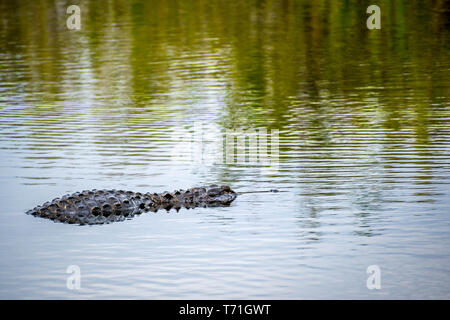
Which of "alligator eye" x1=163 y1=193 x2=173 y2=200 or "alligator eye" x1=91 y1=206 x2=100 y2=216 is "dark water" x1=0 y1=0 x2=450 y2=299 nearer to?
"alligator eye" x1=91 y1=206 x2=100 y2=216

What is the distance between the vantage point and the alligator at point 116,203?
19.9 metres

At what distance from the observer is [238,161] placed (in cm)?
2542

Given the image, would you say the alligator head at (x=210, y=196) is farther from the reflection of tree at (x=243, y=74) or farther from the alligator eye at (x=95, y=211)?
the reflection of tree at (x=243, y=74)

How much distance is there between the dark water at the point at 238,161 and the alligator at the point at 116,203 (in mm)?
300

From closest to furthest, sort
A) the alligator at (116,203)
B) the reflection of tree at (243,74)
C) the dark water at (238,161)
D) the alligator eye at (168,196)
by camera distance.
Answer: the dark water at (238,161), the alligator at (116,203), the alligator eye at (168,196), the reflection of tree at (243,74)

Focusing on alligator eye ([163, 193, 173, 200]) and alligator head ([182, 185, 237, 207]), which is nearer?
alligator eye ([163, 193, 173, 200])

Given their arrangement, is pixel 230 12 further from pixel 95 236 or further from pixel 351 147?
pixel 95 236

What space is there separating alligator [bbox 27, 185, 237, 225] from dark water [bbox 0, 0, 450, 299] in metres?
0.30

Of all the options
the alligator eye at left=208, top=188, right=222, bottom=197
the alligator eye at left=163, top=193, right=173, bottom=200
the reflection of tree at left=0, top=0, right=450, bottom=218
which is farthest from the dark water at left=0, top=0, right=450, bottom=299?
the alligator eye at left=163, top=193, right=173, bottom=200

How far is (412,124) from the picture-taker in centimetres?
2973

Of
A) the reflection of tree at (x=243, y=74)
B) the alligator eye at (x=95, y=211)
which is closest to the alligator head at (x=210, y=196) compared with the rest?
the alligator eye at (x=95, y=211)

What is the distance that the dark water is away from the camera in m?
16.5

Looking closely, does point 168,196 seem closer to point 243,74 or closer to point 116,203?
point 116,203
